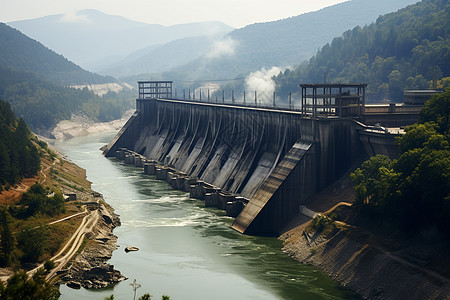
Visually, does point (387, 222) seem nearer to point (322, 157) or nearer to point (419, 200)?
point (419, 200)

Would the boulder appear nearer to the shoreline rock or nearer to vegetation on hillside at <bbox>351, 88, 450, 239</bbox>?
the shoreline rock

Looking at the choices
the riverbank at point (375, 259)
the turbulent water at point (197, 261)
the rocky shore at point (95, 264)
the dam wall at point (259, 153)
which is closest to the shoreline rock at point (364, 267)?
the riverbank at point (375, 259)

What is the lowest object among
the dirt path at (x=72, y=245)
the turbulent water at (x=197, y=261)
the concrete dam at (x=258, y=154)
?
the turbulent water at (x=197, y=261)

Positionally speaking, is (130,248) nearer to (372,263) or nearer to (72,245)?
(72,245)

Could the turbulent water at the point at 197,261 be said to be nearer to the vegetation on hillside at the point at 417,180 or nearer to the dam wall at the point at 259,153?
the dam wall at the point at 259,153

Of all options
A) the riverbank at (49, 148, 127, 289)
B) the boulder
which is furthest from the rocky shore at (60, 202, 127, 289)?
the boulder
